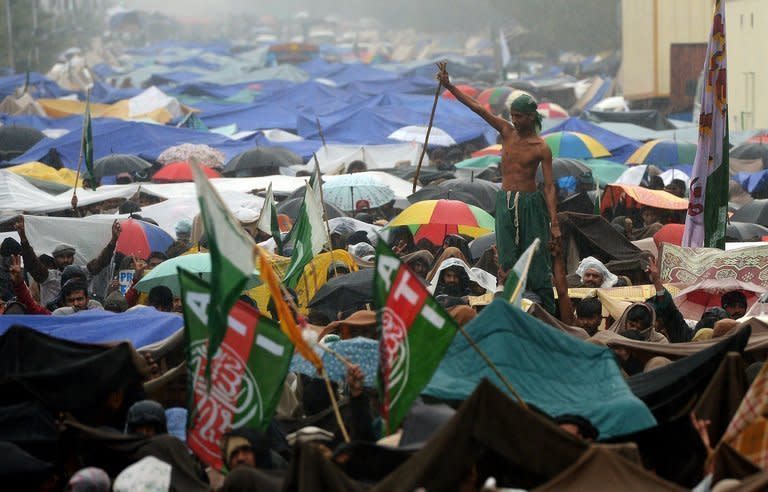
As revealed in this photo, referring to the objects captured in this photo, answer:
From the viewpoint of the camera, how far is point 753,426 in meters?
6.20

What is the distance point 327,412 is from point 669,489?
2.09m

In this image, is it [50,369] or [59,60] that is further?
[59,60]

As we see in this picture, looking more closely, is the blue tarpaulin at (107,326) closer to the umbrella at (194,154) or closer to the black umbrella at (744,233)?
the black umbrella at (744,233)

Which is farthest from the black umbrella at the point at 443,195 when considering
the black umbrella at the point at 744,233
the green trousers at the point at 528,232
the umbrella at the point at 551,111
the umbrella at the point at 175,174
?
the umbrella at the point at 551,111

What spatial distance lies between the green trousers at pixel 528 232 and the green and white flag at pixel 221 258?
3708 mm

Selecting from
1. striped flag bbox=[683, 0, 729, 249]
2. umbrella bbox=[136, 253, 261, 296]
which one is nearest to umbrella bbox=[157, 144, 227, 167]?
umbrella bbox=[136, 253, 261, 296]

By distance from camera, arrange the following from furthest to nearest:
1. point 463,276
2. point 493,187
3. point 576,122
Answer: point 576,122 → point 493,187 → point 463,276

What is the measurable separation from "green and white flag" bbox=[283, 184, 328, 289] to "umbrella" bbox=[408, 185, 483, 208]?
401 cm

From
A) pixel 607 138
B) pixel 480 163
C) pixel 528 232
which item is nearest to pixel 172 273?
pixel 528 232

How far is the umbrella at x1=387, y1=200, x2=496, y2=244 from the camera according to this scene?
13.2m

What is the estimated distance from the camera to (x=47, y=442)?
6.85 meters

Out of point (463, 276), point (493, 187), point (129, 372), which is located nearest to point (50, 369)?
point (129, 372)

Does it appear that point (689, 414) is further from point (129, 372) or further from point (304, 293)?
point (304, 293)

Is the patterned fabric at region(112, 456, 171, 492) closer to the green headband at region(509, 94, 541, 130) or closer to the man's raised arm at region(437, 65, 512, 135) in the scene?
the man's raised arm at region(437, 65, 512, 135)
